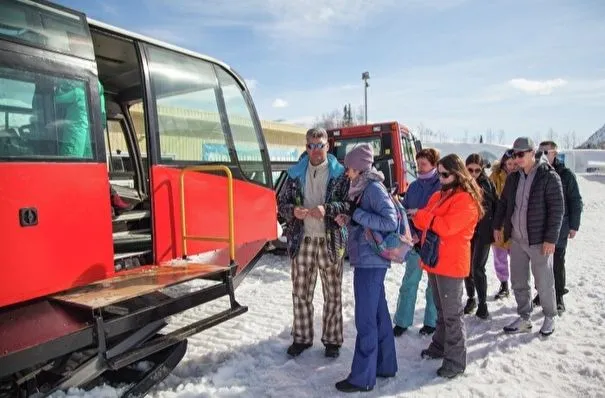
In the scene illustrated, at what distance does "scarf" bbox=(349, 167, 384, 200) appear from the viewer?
10.7 ft

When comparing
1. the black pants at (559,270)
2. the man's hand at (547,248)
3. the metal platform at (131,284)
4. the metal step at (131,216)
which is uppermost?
the metal step at (131,216)

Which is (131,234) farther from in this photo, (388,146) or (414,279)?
(388,146)

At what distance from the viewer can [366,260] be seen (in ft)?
10.5

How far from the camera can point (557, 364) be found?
3576 millimetres

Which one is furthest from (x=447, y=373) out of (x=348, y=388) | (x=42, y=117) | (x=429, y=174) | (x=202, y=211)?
(x=42, y=117)

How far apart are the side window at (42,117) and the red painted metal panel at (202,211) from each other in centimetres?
71

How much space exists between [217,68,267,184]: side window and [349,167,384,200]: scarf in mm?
1570

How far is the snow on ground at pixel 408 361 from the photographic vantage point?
3.21 m

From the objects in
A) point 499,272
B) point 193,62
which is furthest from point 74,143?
point 499,272

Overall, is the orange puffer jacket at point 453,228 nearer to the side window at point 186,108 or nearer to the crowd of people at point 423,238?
the crowd of people at point 423,238

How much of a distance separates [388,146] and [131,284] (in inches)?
281

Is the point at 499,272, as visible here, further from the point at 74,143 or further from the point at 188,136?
the point at 74,143

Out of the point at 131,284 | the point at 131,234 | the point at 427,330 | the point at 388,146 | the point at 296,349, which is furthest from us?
the point at 388,146

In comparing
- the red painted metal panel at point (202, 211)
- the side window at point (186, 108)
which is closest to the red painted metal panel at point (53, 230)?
the red painted metal panel at point (202, 211)
